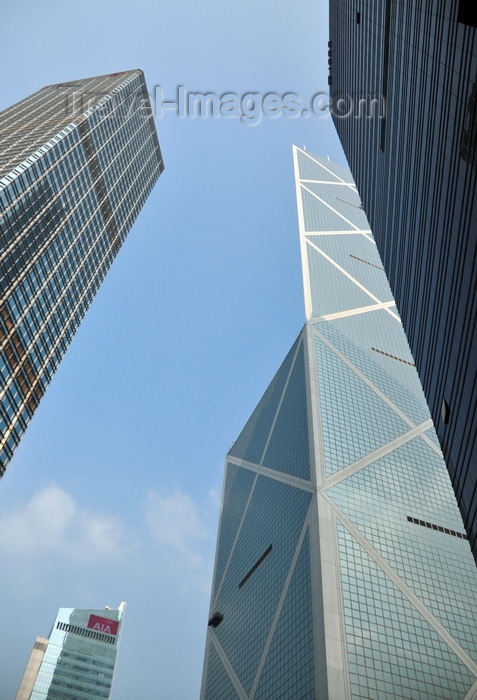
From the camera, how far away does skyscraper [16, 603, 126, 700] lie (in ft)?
447

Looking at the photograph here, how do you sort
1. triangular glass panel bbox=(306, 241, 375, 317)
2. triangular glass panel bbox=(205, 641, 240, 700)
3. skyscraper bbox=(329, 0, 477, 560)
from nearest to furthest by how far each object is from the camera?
skyscraper bbox=(329, 0, 477, 560)
triangular glass panel bbox=(205, 641, 240, 700)
triangular glass panel bbox=(306, 241, 375, 317)

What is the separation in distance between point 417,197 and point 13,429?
190ft

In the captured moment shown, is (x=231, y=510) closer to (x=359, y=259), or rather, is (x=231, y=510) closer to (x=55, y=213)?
(x=55, y=213)

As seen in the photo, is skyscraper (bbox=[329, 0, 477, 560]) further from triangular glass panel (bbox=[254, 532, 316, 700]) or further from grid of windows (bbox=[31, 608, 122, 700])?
grid of windows (bbox=[31, 608, 122, 700])

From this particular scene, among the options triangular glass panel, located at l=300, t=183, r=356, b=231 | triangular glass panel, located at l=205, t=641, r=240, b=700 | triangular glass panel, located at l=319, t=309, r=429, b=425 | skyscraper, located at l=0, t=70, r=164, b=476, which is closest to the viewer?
triangular glass panel, located at l=205, t=641, r=240, b=700

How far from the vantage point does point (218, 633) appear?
209 feet

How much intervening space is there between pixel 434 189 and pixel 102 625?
161293 mm

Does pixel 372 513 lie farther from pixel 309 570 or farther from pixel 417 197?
pixel 417 197

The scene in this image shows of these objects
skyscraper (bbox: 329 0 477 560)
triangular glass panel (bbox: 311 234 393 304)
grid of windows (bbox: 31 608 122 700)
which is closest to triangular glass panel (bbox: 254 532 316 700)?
skyscraper (bbox: 329 0 477 560)

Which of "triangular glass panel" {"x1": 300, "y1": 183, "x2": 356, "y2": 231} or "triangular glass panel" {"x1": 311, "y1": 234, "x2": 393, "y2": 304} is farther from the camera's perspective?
"triangular glass panel" {"x1": 300, "y1": 183, "x2": 356, "y2": 231}

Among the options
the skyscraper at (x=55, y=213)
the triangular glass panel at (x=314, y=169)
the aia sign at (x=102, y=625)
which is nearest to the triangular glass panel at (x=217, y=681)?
the skyscraper at (x=55, y=213)

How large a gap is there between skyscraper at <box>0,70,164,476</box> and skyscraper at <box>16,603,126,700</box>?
96.4 metres

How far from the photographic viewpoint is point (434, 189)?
2945cm

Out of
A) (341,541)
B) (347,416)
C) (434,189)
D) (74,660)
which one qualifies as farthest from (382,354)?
(74,660)
